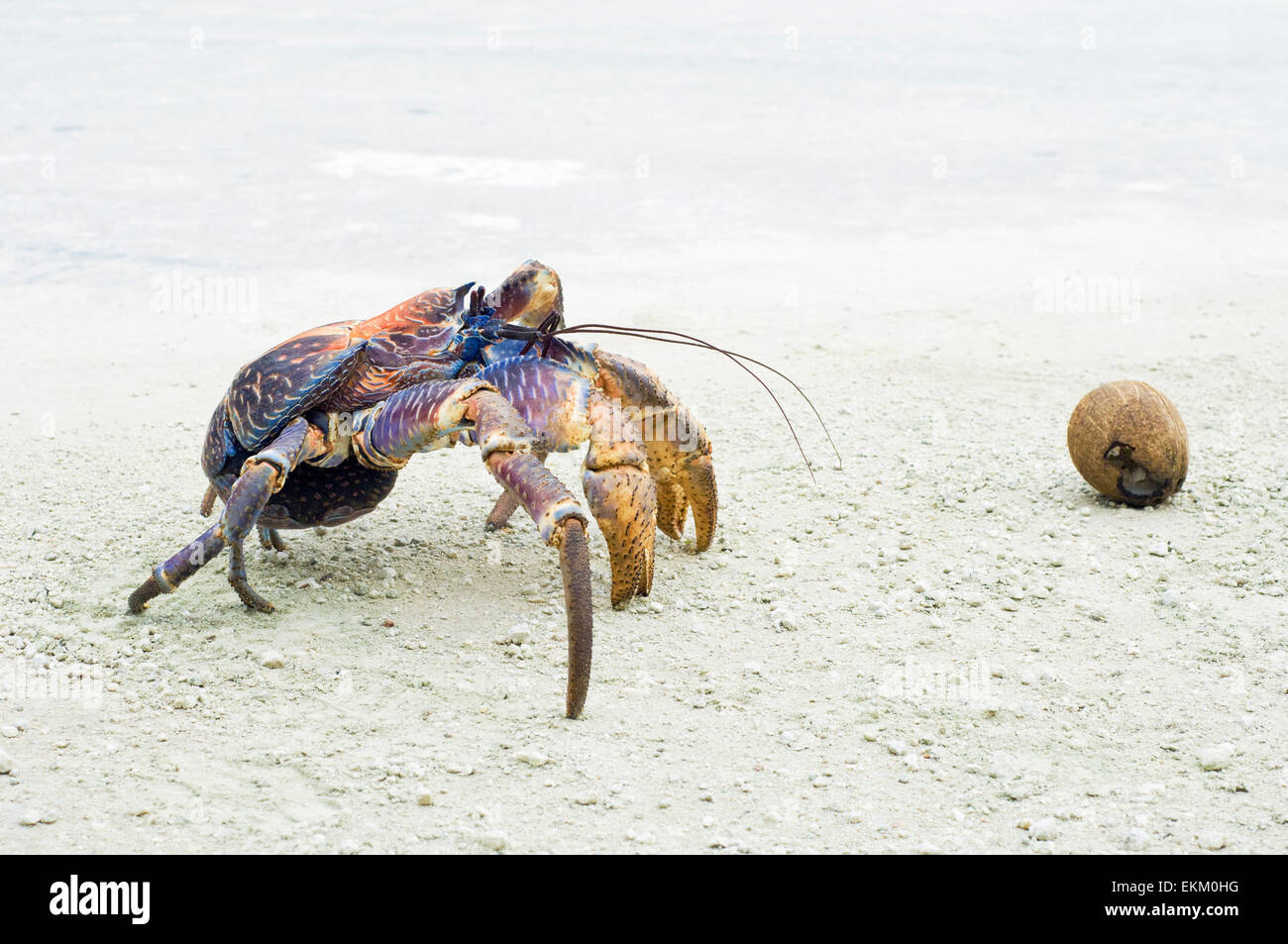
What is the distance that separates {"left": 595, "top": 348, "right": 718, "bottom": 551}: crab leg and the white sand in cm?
21

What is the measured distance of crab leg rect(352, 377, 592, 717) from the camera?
13.6ft

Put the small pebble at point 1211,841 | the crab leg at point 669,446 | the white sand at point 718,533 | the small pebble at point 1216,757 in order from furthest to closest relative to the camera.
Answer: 1. the crab leg at point 669,446
2. the small pebble at point 1216,757
3. the white sand at point 718,533
4. the small pebble at point 1211,841

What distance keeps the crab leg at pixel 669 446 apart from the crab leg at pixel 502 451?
2.76 ft

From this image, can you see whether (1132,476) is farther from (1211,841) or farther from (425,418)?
(425,418)

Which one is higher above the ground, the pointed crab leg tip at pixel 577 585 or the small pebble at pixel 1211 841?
the pointed crab leg tip at pixel 577 585

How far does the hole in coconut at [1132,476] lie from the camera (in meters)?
6.21

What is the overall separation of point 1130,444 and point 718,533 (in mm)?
2069

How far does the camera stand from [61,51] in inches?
926

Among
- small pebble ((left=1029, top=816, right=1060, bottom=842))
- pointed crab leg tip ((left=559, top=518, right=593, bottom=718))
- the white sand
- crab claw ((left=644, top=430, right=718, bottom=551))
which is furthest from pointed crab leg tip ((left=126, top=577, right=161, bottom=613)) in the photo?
small pebble ((left=1029, top=816, right=1060, bottom=842))

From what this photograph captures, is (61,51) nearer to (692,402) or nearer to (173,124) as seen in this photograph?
(173,124)

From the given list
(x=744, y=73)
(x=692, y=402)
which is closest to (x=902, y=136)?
(x=744, y=73)

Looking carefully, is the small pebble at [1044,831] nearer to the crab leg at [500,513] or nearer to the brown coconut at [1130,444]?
the brown coconut at [1130,444]

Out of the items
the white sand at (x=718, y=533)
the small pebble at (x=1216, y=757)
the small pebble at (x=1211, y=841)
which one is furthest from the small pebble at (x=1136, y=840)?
the small pebble at (x=1216, y=757)

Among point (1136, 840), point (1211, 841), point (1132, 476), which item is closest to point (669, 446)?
point (1132, 476)
